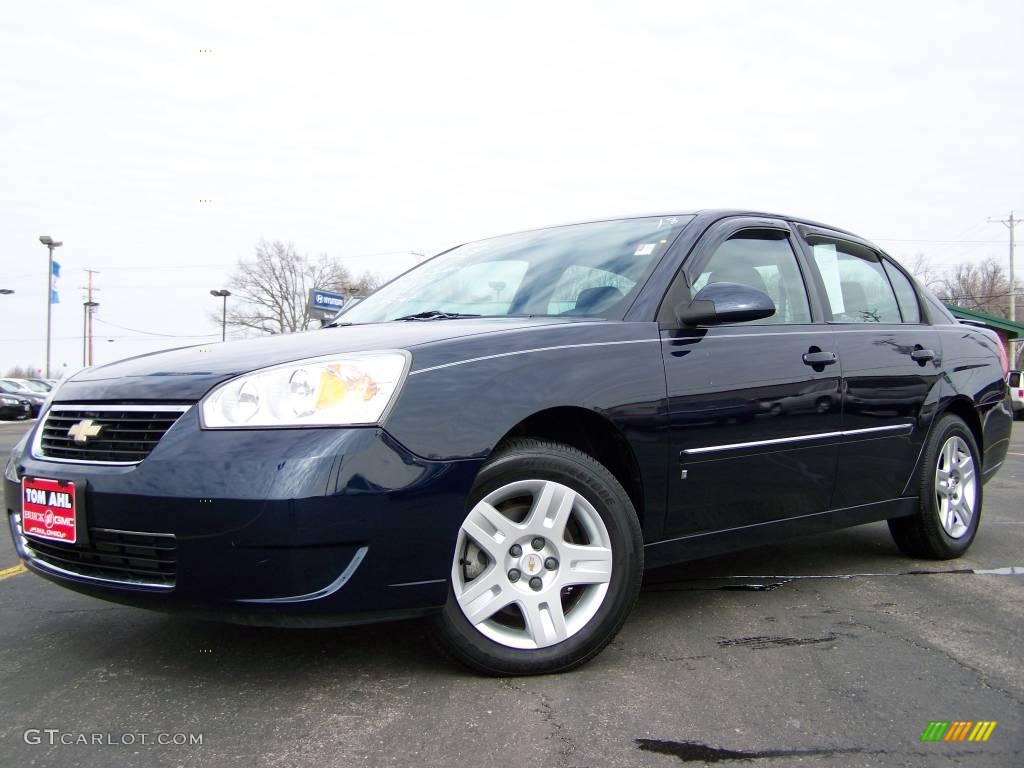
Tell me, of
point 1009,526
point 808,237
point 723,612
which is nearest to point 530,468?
point 723,612

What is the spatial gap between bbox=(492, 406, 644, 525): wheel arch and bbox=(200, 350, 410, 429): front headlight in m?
0.49

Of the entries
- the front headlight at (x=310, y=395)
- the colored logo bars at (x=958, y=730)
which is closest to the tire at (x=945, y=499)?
the colored logo bars at (x=958, y=730)

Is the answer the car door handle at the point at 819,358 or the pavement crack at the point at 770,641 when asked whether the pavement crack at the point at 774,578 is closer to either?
the pavement crack at the point at 770,641

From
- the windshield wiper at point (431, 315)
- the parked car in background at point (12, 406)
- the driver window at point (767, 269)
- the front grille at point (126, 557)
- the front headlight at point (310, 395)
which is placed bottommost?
the parked car in background at point (12, 406)

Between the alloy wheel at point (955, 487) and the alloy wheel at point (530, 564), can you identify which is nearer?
the alloy wheel at point (530, 564)

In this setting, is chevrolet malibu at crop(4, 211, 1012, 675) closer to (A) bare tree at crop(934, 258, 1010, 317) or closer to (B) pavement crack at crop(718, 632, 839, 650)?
(B) pavement crack at crop(718, 632, 839, 650)

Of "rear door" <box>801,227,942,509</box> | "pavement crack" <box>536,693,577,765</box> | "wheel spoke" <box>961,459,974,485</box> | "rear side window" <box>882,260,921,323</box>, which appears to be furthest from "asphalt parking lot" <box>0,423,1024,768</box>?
"rear side window" <box>882,260,921,323</box>

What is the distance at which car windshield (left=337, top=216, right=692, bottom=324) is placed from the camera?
3316 millimetres

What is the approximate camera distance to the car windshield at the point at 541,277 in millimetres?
3316

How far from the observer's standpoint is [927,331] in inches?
174

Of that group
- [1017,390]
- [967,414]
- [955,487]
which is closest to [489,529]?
[955,487]

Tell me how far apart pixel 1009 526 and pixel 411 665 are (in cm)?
426

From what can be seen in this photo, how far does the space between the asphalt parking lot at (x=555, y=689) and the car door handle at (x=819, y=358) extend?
943 mm

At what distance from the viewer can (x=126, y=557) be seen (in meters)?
2.48
